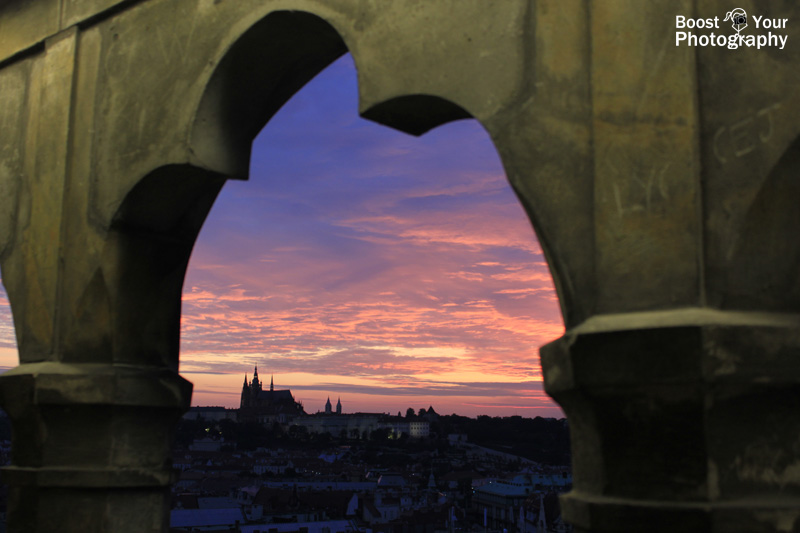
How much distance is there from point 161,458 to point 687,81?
321cm

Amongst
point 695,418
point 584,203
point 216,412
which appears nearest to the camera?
point 695,418

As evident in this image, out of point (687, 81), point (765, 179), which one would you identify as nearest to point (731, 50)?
point (687, 81)

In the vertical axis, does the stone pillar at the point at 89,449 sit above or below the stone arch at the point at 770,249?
below

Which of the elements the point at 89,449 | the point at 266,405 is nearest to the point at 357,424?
the point at 266,405

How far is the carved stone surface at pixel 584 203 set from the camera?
2436 mm

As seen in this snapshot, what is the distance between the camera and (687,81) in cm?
254

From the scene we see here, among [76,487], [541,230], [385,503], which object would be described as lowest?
[385,503]

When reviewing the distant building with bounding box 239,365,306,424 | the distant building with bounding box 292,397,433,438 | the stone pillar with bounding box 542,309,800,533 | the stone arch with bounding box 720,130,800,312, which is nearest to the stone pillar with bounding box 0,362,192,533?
the stone pillar with bounding box 542,309,800,533

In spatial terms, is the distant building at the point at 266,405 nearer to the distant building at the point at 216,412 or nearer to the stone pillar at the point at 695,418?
the distant building at the point at 216,412

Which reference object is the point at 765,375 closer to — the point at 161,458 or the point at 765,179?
the point at 765,179

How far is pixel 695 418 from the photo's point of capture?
243cm

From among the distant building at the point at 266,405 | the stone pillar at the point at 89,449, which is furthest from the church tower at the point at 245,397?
the stone pillar at the point at 89,449

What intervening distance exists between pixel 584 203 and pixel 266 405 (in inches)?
5206

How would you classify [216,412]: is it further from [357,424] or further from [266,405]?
[357,424]
